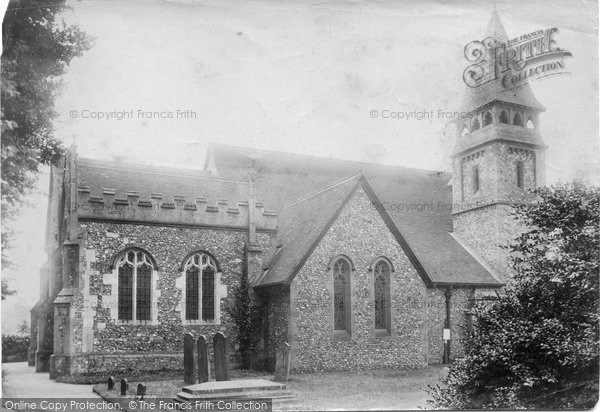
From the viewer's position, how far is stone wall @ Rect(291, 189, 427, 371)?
15.2 m

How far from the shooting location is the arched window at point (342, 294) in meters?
15.7

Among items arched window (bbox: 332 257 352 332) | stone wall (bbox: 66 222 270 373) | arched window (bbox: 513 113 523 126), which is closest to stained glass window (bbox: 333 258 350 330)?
arched window (bbox: 332 257 352 332)

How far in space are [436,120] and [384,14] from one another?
7.46ft

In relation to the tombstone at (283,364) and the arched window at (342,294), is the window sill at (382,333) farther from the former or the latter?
the tombstone at (283,364)

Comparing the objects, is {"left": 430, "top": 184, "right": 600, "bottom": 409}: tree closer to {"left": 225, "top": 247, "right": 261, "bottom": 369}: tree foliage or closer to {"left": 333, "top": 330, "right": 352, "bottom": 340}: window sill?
{"left": 333, "top": 330, "right": 352, "bottom": 340}: window sill

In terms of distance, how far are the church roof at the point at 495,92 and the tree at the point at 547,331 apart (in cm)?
231

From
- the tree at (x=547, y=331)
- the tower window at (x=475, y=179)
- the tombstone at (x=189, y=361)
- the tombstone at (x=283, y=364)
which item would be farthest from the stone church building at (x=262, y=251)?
the tree at (x=547, y=331)

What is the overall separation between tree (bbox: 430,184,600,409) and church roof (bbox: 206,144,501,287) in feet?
10.2

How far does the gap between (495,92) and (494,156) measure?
4208mm

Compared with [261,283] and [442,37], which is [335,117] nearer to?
[442,37]

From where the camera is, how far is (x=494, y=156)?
704 inches

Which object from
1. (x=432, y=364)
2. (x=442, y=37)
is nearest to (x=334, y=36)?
(x=442, y=37)

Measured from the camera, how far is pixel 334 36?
12.1 meters

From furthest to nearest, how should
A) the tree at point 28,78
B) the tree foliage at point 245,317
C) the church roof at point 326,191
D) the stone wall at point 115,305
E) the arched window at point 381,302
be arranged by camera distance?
the arched window at point 381,302 < the tree foliage at point 245,317 < the church roof at point 326,191 < the stone wall at point 115,305 < the tree at point 28,78
